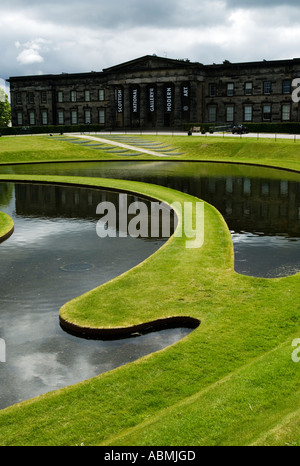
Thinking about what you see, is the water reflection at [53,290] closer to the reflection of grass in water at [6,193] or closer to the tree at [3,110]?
the reflection of grass in water at [6,193]

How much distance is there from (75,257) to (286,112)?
8453 centimetres

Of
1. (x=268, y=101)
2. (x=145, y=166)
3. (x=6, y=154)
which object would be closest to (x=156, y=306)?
(x=145, y=166)

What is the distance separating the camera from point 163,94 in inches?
3976

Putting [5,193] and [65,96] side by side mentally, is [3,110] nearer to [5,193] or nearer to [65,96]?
[65,96]

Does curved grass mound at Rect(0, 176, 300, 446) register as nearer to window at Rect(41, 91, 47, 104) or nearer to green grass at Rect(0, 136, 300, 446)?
green grass at Rect(0, 136, 300, 446)

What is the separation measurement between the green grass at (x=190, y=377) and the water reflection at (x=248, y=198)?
2.54 meters

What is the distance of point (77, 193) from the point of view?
33406 mm

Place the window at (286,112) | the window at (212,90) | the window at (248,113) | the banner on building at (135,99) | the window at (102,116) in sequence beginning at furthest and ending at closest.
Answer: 1. the window at (102,116)
2. the banner on building at (135,99)
3. the window at (212,90)
4. the window at (248,113)
5. the window at (286,112)

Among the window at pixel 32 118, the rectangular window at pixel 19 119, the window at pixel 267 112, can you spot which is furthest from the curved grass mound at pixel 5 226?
the rectangular window at pixel 19 119

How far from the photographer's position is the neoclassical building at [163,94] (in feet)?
310

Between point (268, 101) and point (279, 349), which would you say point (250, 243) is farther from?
point (268, 101)

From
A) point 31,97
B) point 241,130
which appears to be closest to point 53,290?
point 241,130

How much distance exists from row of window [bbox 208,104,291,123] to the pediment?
10.8m
